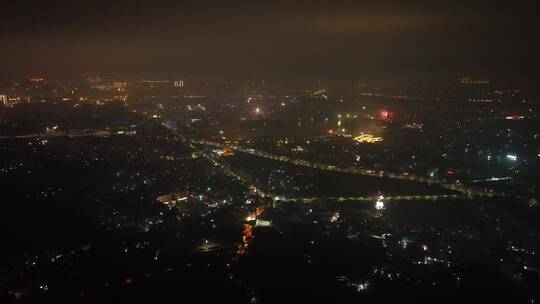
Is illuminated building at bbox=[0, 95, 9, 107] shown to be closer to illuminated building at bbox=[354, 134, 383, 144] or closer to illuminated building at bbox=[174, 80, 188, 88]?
illuminated building at bbox=[174, 80, 188, 88]

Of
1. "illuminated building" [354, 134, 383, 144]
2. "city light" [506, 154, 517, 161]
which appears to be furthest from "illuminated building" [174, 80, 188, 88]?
"city light" [506, 154, 517, 161]

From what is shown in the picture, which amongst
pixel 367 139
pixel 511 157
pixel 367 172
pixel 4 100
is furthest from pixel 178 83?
pixel 511 157

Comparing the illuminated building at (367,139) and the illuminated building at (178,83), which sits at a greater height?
the illuminated building at (178,83)

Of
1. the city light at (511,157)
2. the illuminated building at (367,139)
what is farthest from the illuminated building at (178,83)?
the city light at (511,157)

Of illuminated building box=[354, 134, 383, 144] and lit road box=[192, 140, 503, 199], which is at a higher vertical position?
illuminated building box=[354, 134, 383, 144]

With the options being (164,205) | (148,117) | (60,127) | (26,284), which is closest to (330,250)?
(164,205)

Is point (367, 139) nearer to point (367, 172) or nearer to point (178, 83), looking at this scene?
point (367, 172)

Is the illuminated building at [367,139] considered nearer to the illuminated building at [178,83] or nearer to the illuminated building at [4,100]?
the illuminated building at [4,100]

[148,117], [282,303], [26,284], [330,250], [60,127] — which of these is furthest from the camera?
[148,117]

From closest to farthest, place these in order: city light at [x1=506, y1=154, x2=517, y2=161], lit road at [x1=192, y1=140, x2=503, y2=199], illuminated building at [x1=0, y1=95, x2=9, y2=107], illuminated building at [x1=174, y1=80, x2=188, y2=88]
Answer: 1. lit road at [x1=192, y1=140, x2=503, y2=199]
2. city light at [x1=506, y1=154, x2=517, y2=161]
3. illuminated building at [x1=0, y1=95, x2=9, y2=107]
4. illuminated building at [x1=174, y1=80, x2=188, y2=88]

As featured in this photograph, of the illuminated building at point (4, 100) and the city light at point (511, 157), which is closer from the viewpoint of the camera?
the city light at point (511, 157)

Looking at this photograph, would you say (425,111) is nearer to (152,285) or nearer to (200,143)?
(200,143)
